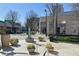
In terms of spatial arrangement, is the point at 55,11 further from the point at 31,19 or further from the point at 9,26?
the point at 9,26

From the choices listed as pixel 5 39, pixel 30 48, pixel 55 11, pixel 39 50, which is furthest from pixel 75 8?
pixel 5 39

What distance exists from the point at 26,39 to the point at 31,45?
181 millimetres

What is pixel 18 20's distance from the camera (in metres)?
4.66

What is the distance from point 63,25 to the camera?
464cm

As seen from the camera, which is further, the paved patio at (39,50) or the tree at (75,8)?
the paved patio at (39,50)

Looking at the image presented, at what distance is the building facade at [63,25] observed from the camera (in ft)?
15.0

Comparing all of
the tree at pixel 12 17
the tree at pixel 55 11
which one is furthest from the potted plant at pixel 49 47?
the tree at pixel 12 17

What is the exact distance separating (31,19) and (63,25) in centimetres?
75

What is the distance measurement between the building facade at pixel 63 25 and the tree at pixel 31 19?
0.51 ft

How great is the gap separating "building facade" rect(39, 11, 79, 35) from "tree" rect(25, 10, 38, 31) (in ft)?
0.51

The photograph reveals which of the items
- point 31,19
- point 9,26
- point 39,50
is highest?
point 31,19

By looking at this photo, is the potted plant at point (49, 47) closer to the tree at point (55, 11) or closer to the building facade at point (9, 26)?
the tree at point (55, 11)

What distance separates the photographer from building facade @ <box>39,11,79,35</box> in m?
4.58

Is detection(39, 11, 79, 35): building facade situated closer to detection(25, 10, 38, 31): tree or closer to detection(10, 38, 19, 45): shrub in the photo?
detection(25, 10, 38, 31): tree
